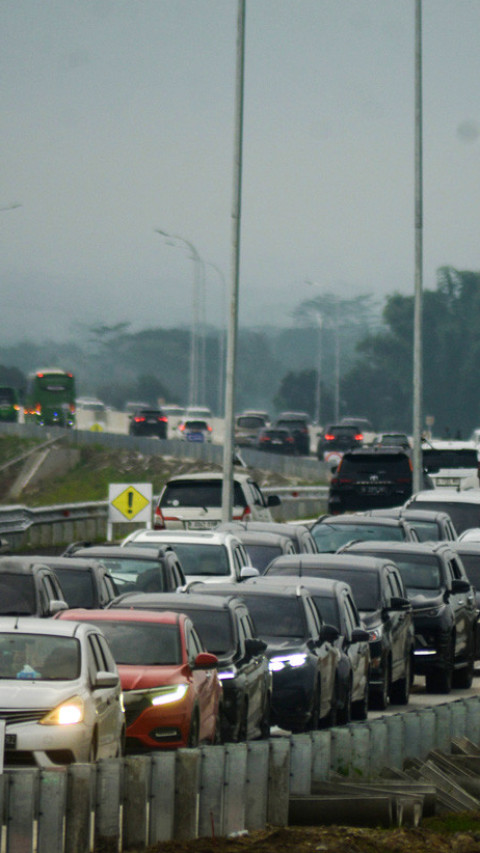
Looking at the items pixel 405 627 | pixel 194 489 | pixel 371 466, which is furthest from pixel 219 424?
pixel 405 627

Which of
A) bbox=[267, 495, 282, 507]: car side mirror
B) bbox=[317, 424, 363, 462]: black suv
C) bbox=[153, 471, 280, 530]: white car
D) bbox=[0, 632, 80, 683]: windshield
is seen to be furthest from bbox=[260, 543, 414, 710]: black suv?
bbox=[317, 424, 363, 462]: black suv

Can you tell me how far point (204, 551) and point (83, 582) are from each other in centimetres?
482

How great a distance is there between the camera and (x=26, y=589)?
18859 millimetres

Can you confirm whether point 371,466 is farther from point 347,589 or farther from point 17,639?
point 17,639

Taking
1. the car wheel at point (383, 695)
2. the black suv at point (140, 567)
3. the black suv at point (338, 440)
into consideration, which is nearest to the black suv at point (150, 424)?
the black suv at point (338, 440)

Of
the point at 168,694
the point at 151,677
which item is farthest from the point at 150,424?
the point at 168,694

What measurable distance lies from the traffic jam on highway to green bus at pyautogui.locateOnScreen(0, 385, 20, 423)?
68320mm

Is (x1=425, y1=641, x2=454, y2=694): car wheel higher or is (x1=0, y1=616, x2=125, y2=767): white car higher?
(x1=0, y1=616, x2=125, y2=767): white car

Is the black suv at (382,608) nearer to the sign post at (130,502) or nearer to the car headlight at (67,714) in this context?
the car headlight at (67,714)

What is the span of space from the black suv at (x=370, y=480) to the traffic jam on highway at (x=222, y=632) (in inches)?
336

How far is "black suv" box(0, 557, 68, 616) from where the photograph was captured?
61.4ft

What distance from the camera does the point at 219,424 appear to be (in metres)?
132

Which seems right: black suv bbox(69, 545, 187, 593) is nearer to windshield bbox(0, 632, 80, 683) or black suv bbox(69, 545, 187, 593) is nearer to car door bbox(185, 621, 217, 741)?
car door bbox(185, 621, 217, 741)

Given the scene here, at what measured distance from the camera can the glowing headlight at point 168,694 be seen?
1420cm
